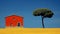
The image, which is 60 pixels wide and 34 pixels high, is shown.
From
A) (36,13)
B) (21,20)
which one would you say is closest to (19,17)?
(21,20)

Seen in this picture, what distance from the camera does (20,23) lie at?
89.3 feet

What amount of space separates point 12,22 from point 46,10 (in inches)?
278

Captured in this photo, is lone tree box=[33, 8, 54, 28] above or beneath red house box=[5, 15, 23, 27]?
above

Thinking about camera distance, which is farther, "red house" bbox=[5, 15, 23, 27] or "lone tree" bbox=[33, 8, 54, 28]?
"lone tree" bbox=[33, 8, 54, 28]

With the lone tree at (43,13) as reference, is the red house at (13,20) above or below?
below

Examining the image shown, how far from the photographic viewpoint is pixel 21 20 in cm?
2781

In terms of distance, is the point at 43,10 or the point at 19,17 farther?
the point at 43,10

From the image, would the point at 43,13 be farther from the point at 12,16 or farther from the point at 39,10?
the point at 12,16

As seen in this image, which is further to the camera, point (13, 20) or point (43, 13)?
point (43, 13)

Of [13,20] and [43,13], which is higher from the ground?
[43,13]

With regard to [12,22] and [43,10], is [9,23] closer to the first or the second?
[12,22]

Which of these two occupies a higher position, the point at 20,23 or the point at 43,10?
the point at 43,10

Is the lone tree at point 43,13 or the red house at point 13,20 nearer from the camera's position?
the red house at point 13,20

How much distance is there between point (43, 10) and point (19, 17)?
538 cm
